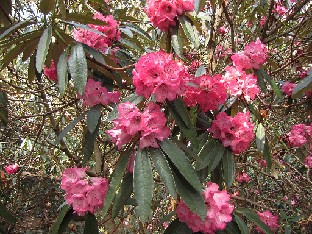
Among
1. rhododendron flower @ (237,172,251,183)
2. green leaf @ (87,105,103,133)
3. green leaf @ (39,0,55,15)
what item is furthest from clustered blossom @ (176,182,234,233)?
rhododendron flower @ (237,172,251,183)

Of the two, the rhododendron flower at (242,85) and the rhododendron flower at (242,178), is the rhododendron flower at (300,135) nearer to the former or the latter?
the rhododendron flower at (242,178)

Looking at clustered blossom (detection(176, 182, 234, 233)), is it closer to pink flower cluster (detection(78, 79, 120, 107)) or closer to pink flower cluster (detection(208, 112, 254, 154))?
pink flower cluster (detection(208, 112, 254, 154))

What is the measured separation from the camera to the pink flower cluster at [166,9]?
50.9 inches

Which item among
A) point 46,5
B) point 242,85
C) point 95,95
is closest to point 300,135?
point 242,85

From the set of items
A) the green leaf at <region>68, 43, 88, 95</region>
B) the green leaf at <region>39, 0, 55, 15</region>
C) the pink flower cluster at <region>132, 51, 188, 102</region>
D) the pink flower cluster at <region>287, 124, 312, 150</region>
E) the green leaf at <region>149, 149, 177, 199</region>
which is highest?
the green leaf at <region>39, 0, 55, 15</region>

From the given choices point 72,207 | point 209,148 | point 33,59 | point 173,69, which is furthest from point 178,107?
point 33,59

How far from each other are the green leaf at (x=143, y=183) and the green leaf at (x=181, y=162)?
6 centimetres

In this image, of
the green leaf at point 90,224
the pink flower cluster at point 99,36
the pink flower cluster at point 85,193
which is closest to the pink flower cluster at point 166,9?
the pink flower cluster at point 99,36

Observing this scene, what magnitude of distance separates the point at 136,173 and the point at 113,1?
244 cm

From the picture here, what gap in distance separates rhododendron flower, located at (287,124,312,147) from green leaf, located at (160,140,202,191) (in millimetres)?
1328

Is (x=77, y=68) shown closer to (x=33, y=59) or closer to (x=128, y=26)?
(x=33, y=59)

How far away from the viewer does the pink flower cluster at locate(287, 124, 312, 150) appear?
212cm

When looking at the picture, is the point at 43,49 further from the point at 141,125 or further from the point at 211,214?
the point at 211,214

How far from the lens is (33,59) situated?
1.46 m
